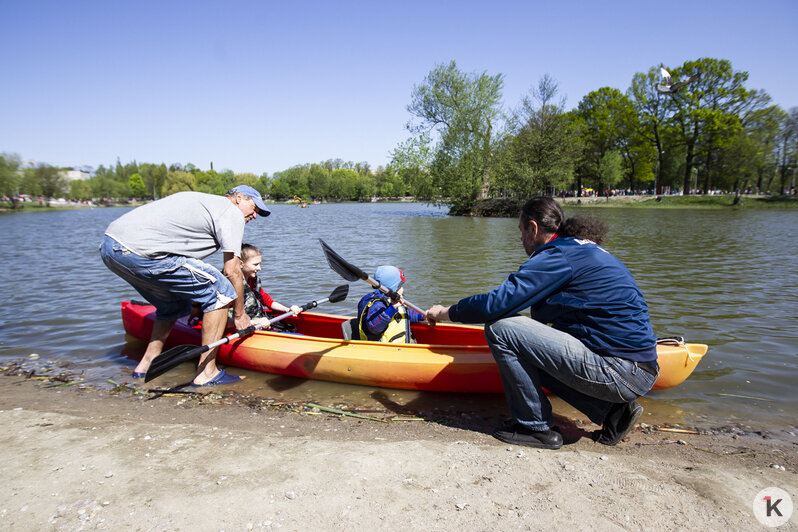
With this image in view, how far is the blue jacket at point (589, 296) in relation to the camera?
2.81m

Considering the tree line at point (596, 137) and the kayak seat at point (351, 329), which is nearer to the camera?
the kayak seat at point (351, 329)

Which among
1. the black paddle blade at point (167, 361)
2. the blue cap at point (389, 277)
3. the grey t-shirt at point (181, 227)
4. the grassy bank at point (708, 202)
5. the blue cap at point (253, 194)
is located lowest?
the black paddle blade at point (167, 361)

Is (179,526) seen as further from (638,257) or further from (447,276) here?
(638,257)

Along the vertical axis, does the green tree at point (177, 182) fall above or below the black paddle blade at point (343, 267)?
above

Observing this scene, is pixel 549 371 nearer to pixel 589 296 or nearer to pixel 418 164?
pixel 589 296

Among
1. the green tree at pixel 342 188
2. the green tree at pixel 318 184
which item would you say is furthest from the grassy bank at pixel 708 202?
the green tree at pixel 318 184

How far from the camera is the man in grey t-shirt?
154 inches

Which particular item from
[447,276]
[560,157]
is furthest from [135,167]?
[447,276]

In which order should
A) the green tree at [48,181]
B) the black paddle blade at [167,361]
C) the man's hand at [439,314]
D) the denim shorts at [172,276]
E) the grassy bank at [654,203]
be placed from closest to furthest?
the man's hand at [439,314] < the denim shorts at [172,276] < the black paddle blade at [167,361] < the grassy bank at [654,203] < the green tree at [48,181]

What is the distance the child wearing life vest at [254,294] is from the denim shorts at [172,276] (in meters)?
0.83

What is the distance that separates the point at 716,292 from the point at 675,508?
7659 mm

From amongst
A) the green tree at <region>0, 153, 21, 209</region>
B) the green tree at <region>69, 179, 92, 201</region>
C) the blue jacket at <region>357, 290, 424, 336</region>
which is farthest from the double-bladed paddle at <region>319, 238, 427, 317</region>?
the green tree at <region>69, 179, 92, 201</region>

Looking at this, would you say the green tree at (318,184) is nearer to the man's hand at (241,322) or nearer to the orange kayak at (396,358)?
the orange kayak at (396,358)

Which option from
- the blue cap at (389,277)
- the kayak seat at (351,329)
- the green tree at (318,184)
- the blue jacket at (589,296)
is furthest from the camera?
the green tree at (318,184)
